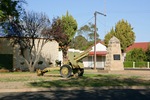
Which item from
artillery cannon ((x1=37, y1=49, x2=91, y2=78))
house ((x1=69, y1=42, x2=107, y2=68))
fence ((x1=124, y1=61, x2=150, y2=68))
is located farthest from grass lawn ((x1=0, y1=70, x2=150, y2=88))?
house ((x1=69, y1=42, x2=107, y2=68))

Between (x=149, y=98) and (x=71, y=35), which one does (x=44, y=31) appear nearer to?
(x=71, y=35)

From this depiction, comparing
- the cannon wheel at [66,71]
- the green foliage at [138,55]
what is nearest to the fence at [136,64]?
the green foliage at [138,55]

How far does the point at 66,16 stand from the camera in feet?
200

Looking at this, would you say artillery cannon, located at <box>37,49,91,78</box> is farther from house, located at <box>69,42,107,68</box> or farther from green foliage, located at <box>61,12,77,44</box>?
house, located at <box>69,42,107,68</box>

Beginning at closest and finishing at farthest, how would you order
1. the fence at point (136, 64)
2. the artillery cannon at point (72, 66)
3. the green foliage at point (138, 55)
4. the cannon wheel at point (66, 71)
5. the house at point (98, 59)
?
the cannon wheel at point (66, 71) < the artillery cannon at point (72, 66) < the fence at point (136, 64) < the green foliage at point (138, 55) < the house at point (98, 59)

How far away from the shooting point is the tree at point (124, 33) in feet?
225

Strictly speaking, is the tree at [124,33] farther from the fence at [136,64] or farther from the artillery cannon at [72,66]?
the artillery cannon at [72,66]

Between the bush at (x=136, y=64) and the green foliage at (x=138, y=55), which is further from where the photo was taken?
the green foliage at (x=138, y=55)

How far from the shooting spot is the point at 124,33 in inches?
2736

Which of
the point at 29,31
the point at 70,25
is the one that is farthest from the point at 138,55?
the point at 29,31

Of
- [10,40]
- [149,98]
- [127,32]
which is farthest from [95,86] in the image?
[127,32]

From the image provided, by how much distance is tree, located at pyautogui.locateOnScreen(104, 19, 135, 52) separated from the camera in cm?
6844

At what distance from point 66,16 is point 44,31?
23.6 meters

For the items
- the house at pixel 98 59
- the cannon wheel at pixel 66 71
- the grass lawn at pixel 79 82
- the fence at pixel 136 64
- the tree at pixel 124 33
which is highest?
the tree at pixel 124 33
